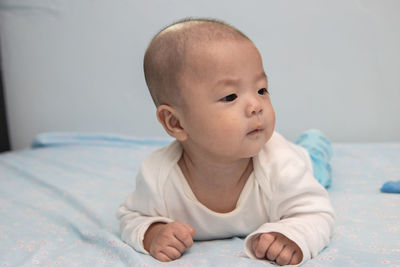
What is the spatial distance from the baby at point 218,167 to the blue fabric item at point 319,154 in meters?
0.37

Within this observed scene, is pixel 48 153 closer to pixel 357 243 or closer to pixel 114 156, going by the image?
pixel 114 156

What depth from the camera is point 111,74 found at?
237cm

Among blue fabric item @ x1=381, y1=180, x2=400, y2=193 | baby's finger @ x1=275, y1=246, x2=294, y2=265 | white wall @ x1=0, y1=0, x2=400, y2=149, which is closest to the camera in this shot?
baby's finger @ x1=275, y1=246, x2=294, y2=265

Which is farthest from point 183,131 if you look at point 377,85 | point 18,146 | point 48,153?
point 18,146

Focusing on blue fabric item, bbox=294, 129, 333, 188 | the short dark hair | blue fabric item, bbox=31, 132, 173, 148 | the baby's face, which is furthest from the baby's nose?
blue fabric item, bbox=31, 132, 173, 148

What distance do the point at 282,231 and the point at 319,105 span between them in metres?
1.35

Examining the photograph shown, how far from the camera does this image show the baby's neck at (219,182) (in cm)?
111

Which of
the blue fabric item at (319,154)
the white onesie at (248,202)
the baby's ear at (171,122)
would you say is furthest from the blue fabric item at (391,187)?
the baby's ear at (171,122)

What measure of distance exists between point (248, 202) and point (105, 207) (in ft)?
1.65

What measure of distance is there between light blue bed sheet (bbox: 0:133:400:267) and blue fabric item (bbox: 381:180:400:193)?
25 millimetres

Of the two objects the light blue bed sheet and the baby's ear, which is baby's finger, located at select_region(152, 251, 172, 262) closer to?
the light blue bed sheet

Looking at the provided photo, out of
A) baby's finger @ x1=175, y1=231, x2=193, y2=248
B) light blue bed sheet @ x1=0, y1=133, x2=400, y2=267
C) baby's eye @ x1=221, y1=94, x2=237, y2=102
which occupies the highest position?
baby's eye @ x1=221, y1=94, x2=237, y2=102

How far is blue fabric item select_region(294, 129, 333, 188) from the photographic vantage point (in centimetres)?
147

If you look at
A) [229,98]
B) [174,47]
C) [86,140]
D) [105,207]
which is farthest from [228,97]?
[86,140]
